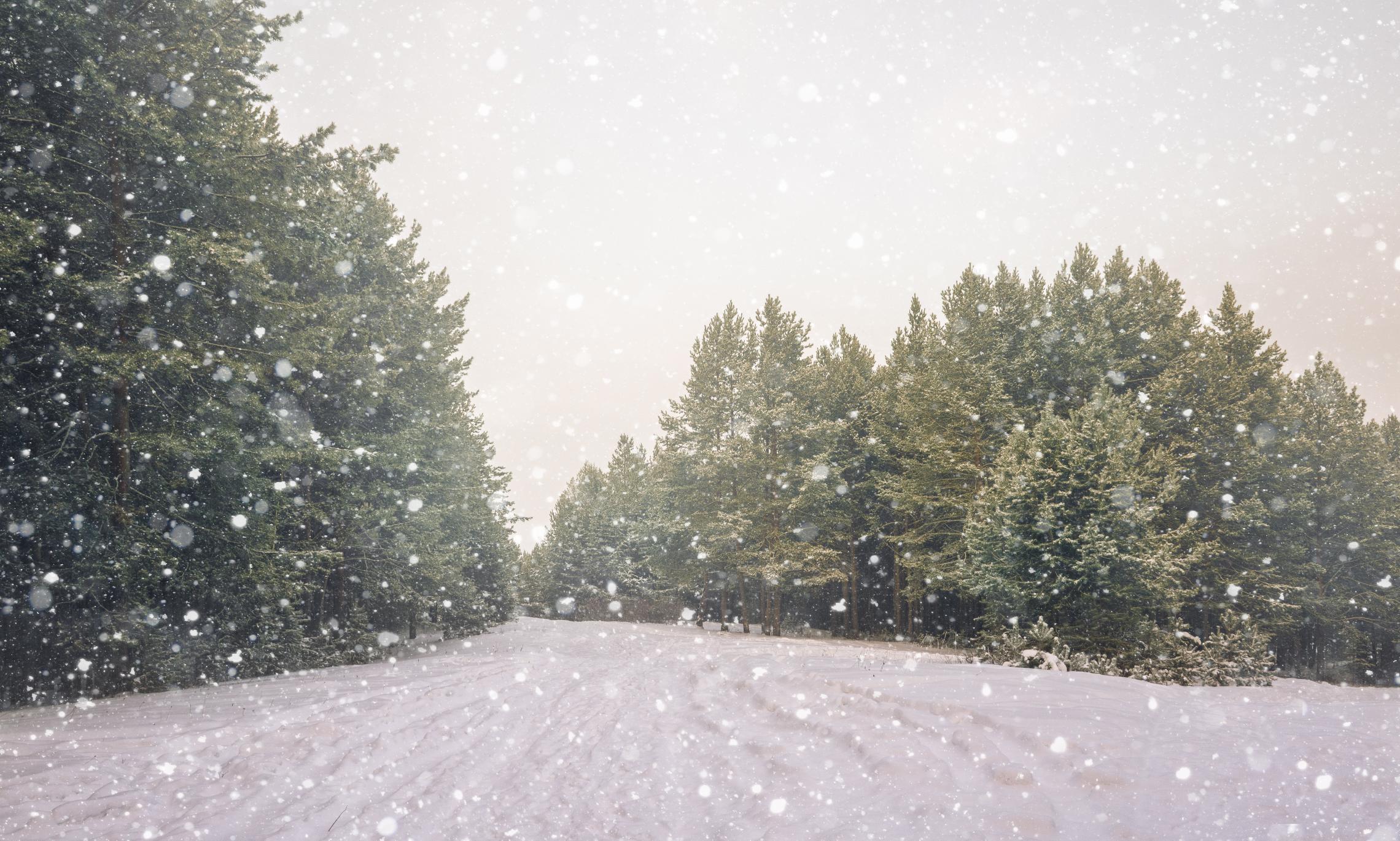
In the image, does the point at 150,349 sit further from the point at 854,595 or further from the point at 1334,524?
the point at 1334,524

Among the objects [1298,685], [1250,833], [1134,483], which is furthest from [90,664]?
[1298,685]

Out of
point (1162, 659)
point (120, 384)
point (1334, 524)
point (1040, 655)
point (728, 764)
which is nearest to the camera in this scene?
point (728, 764)

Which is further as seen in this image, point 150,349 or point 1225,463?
point 1225,463

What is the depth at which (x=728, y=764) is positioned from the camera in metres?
7.46

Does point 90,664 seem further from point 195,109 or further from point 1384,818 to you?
point 1384,818

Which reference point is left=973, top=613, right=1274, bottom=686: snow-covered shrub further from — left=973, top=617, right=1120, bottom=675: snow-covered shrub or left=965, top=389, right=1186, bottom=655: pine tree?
left=965, top=389, right=1186, bottom=655: pine tree

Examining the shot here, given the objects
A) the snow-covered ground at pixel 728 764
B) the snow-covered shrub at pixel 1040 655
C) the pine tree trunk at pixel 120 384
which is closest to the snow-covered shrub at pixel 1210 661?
the snow-covered shrub at pixel 1040 655

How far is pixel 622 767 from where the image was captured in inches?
293

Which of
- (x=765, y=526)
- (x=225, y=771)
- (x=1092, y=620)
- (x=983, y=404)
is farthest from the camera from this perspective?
(x=765, y=526)

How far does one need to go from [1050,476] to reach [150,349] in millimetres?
22507

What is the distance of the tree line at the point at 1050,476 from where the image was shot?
2003 cm

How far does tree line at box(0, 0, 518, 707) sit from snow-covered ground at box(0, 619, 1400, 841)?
2106 mm

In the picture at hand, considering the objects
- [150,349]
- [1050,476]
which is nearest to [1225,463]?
[1050,476]

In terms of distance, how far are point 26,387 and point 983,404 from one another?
29.3 meters
